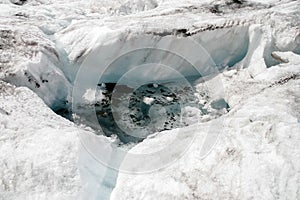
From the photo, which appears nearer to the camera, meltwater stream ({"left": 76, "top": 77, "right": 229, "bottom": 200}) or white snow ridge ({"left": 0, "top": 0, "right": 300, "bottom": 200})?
white snow ridge ({"left": 0, "top": 0, "right": 300, "bottom": 200})

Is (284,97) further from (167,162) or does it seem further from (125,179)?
(125,179)

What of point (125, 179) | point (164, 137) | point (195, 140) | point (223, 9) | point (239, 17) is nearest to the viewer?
point (125, 179)

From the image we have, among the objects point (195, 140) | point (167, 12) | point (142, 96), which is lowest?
point (142, 96)

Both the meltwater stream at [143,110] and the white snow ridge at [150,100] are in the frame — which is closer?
the white snow ridge at [150,100]

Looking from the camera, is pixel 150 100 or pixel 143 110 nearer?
pixel 143 110

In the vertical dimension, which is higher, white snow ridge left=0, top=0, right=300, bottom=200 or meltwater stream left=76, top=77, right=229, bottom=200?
white snow ridge left=0, top=0, right=300, bottom=200

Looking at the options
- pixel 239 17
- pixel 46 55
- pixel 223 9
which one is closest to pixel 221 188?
pixel 46 55

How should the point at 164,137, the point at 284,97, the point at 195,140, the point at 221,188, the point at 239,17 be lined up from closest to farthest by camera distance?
the point at 221,188
the point at 195,140
the point at 164,137
the point at 284,97
the point at 239,17

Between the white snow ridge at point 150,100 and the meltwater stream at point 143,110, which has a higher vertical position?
the white snow ridge at point 150,100
